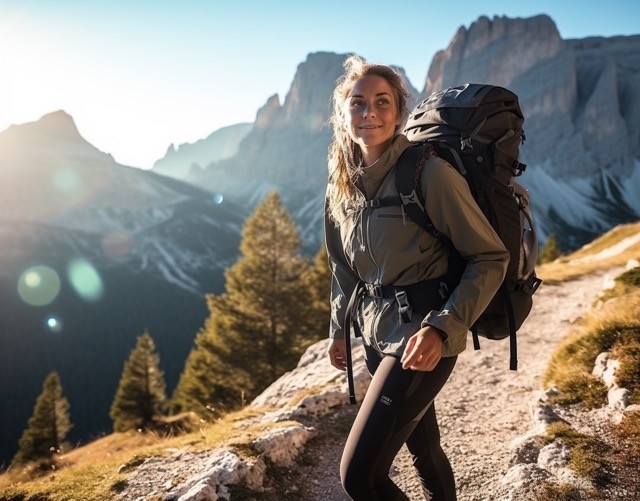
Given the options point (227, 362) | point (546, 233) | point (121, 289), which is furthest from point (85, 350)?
point (546, 233)

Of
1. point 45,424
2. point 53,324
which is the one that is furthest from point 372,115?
point 53,324

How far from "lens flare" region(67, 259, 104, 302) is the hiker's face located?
5148 inches

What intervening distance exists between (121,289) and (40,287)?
2050 cm

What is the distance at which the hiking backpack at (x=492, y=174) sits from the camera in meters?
2.40

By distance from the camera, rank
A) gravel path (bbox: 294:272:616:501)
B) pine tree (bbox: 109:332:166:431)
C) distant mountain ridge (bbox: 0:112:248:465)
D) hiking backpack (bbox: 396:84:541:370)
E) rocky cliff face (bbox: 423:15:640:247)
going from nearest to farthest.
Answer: hiking backpack (bbox: 396:84:541:370) → gravel path (bbox: 294:272:616:501) → pine tree (bbox: 109:332:166:431) → distant mountain ridge (bbox: 0:112:248:465) → rocky cliff face (bbox: 423:15:640:247)

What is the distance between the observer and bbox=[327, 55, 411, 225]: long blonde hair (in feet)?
8.83

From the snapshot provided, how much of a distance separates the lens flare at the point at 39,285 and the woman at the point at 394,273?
420ft

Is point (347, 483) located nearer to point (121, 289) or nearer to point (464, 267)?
point (464, 267)

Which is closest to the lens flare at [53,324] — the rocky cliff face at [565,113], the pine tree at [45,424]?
the pine tree at [45,424]

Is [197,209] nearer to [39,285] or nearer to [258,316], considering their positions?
[39,285]

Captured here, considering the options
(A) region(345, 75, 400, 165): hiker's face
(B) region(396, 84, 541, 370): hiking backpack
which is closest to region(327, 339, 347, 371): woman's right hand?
(B) region(396, 84, 541, 370): hiking backpack

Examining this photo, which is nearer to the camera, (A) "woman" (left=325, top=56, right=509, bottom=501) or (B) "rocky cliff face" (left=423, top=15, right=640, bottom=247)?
(A) "woman" (left=325, top=56, right=509, bottom=501)

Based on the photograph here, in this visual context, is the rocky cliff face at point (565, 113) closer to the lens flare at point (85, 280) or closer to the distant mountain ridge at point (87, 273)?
the distant mountain ridge at point (87, 273)

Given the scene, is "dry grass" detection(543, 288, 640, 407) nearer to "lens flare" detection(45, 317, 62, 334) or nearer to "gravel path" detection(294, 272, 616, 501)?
"gravel path" detection(294, 272, 616, 501)
